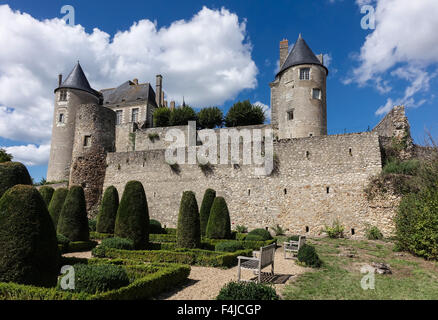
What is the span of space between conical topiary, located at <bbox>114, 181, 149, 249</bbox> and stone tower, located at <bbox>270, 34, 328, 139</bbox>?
13334mm

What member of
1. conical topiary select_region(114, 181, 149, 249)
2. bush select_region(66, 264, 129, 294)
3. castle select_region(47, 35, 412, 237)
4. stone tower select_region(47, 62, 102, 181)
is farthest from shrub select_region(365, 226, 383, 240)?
stone tower select_region(47, 62, 102, 181)

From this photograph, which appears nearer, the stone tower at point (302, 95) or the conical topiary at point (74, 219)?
the conical topiary at point (74, 219)

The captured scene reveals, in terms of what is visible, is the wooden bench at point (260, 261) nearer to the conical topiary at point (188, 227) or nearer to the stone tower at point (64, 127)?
the conical topiary at point (188, 227)

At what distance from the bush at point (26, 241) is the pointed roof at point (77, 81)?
81.6ft

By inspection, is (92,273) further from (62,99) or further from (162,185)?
(62,99)

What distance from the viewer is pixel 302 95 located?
68.3ft

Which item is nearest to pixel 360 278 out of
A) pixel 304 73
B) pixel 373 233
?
pixel 373 233

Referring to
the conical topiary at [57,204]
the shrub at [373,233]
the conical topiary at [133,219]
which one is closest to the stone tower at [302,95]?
the shrub at [373,233]

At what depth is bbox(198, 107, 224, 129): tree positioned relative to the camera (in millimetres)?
29000

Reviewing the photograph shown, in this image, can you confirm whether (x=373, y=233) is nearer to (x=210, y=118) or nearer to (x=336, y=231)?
(x=336, y=231)

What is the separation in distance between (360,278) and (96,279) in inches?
233

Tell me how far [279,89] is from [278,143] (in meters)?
6.74

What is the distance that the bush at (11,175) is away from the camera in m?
7.41
